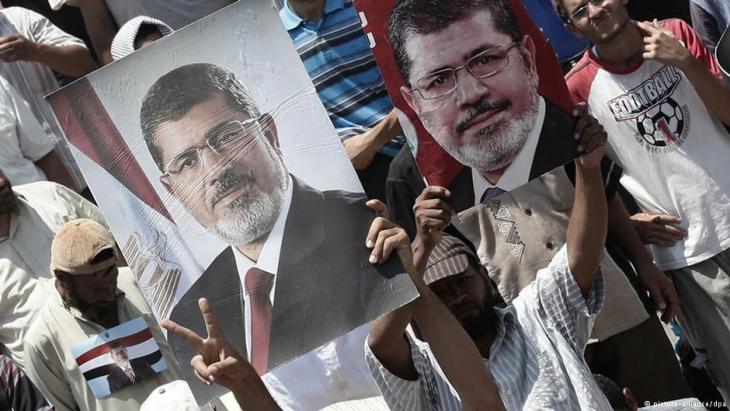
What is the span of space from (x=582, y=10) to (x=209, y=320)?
1.77 meters

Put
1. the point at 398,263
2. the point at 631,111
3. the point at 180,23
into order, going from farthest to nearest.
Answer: the point at 180,23 → the point at 631,111 → the point at 398,263

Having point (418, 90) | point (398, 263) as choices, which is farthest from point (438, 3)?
point (398, 263)

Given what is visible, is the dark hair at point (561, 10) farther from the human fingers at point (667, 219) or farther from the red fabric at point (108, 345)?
the red fabric at point (108, 345)

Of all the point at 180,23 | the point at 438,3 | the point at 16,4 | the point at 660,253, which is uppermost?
the point at 16,4

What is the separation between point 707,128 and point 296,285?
174 cm

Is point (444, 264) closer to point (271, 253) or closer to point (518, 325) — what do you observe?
point (518, 325)

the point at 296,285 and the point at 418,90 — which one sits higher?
the point at 418,90

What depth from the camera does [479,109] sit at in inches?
175

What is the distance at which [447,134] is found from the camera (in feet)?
14.6

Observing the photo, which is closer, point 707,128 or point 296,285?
point 296,285

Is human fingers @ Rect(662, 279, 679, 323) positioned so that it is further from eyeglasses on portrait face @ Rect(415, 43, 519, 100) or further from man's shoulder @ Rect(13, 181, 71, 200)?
man's shoulder @ Rect(13, 181, 71, 200)

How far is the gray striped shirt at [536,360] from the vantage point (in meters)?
4.12

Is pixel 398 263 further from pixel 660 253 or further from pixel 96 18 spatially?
pixel 96 18

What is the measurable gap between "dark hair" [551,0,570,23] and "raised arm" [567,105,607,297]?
0.62 meters
